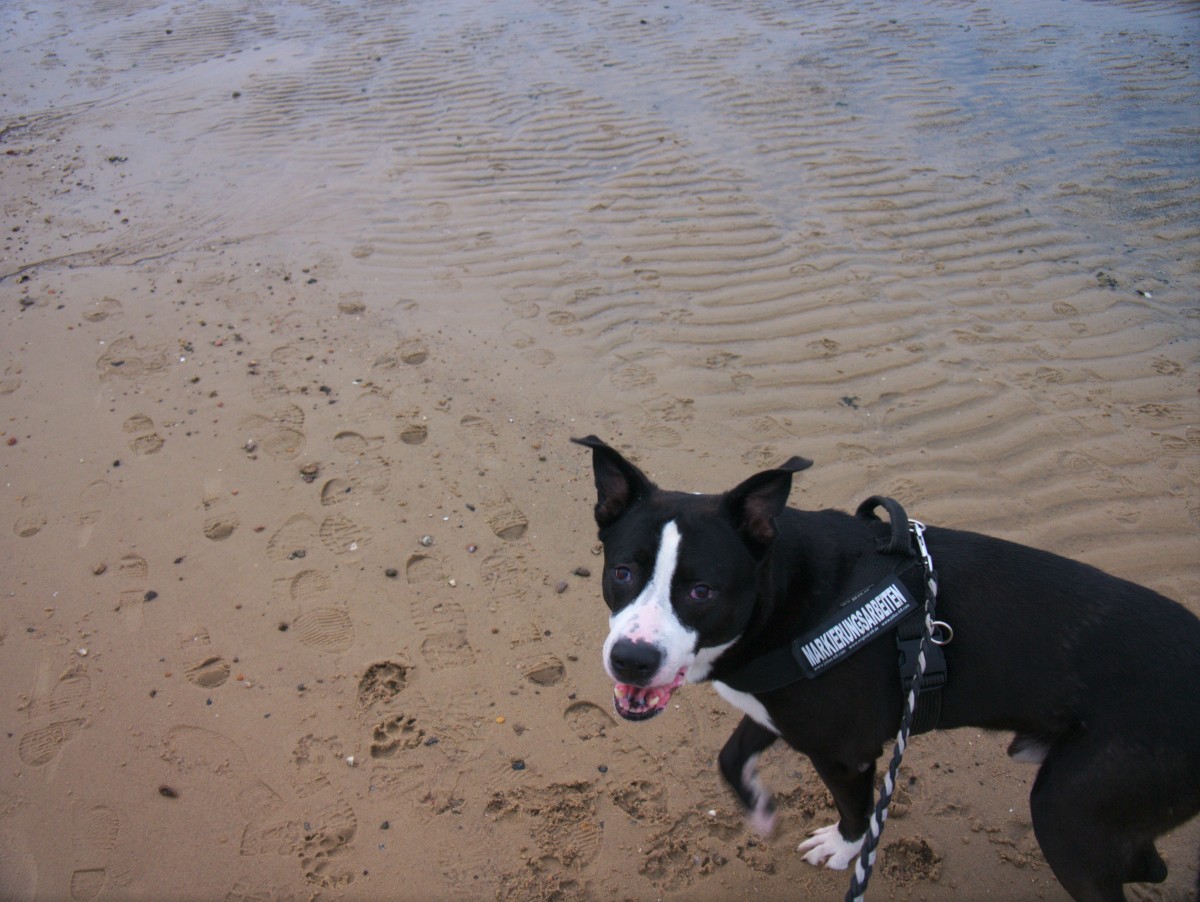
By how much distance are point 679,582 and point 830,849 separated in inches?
52.4

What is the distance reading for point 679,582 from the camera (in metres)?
2.52

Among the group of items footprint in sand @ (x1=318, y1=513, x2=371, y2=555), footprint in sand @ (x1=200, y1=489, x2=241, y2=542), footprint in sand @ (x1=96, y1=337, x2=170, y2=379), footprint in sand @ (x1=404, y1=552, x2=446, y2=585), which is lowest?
footprint in sand @ (x1=404, y1=552, x2=446, y2=585)

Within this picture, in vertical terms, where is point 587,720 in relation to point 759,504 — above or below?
below

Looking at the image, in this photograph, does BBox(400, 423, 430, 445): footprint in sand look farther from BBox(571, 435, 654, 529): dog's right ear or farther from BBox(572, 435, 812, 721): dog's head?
BBox(572, 435, 812, 721): dog's head

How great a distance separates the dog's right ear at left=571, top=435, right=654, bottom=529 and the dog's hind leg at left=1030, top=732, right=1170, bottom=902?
1.49 metres

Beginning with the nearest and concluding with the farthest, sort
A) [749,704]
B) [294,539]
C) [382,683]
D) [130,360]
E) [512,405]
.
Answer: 1. [749,704]
2. [382,683]
3. [294,539]
4. [512,405]
5. [130,360]

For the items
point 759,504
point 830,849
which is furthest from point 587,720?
point 759,504

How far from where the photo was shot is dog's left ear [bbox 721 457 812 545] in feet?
8.33

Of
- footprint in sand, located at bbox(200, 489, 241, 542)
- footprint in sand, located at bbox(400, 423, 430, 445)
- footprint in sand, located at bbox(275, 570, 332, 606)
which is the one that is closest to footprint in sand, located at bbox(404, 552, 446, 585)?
footprint in sand, located at bbox(275, 570, 332, 606)

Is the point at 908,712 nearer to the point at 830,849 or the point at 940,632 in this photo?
the point at 940,632

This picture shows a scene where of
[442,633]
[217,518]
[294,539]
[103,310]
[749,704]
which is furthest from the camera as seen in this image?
[103,310]

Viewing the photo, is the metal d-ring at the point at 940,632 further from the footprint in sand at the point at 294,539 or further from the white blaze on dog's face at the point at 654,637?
the footprint in sand at the point at 294,539

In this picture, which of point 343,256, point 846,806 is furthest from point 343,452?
point 846,806

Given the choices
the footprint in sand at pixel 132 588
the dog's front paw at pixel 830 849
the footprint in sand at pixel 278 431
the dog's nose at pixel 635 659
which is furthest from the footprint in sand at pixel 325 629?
the dog's front paw at pixel 830 849
